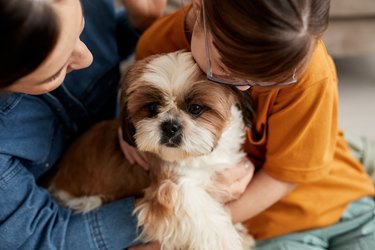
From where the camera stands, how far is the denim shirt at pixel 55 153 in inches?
47.9

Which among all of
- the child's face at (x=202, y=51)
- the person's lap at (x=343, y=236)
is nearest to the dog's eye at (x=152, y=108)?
the child's face at (x=202, y=51)

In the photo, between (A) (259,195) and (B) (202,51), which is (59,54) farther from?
(A) (259,195)

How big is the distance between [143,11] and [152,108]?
0.50m

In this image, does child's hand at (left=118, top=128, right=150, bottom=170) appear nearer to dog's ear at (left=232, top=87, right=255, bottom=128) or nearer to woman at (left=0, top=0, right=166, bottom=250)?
woman at (left=0, top=0, right=166, bottom=250)

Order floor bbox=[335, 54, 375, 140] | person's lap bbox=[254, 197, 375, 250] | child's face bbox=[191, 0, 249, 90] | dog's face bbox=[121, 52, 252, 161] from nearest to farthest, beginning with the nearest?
child's face bbox=[191, 0, 249, 90]
dog's face bbox=[121, 52, 252, 161]
person's lap bbox=[254, 197, 375, 250]
floor bbox=[335, 54, 375, 140]

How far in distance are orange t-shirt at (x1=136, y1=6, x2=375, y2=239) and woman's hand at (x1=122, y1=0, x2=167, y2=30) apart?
0.39ft

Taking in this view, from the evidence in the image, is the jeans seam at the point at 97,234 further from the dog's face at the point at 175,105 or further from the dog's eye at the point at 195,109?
the dog's eye at the point at 195,109

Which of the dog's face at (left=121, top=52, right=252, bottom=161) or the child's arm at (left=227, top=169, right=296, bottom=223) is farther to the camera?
the child's arm at (left=227, top=169, right=296, bottom=223)

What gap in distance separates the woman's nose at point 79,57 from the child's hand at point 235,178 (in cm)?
48

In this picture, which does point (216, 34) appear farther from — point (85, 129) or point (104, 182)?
point (85, 129)

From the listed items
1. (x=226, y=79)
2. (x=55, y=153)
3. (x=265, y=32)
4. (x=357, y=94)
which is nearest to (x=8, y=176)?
(x=55, y=153)

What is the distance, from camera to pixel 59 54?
90 centimetres

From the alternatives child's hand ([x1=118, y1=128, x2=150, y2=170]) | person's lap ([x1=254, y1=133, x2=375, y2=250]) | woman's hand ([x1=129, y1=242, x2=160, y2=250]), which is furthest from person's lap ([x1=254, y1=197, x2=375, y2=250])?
child's hand ([x1=118, y1=128, x2=150, y2=170])

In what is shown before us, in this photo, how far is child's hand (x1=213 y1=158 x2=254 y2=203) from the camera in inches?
51.4
